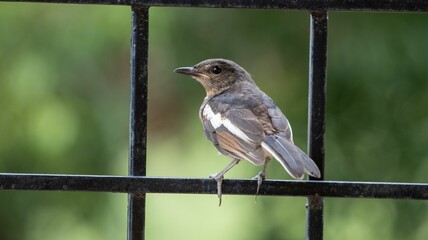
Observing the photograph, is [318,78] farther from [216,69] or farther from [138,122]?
[216,69]

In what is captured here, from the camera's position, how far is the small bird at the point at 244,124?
2.53 meters

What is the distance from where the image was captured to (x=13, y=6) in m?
4.21

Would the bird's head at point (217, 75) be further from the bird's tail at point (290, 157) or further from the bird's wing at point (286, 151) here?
the bird's tail at point (290, 157)

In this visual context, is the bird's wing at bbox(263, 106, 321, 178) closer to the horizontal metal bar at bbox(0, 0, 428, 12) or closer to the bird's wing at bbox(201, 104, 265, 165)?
the bird's wing at bbox(201, 104, 265, 165)

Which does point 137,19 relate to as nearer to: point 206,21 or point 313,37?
point 313,37

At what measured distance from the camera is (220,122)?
2.98 meters

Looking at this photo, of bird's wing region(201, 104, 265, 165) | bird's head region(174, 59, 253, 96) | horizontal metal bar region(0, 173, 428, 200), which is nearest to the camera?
horizontal metal bar region(0, 173, 428, 200)

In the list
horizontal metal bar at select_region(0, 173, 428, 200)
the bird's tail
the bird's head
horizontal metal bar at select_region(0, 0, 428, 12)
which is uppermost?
horizontal metal bar at select_region(0, 0, 428, 12)

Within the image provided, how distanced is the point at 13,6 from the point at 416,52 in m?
1.85

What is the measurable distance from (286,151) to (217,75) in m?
1.14

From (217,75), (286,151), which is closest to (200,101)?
(217,75)

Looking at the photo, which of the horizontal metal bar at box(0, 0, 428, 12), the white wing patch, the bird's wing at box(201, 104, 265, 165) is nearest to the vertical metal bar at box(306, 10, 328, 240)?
the horizontal metal bar at box(0, 0, 428, 12)

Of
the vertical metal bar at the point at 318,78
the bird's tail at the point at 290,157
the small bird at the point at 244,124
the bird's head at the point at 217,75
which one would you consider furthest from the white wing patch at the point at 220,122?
the vertical metal bar at the point at 318,78

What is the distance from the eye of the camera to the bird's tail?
2066mm
